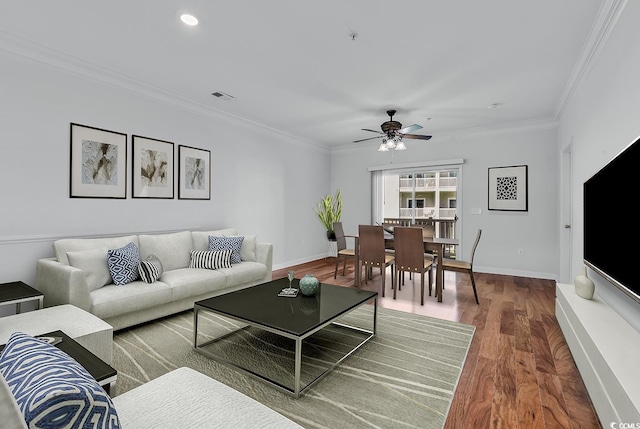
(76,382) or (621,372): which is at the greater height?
(76,382)

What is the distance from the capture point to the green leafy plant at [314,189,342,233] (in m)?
7.02

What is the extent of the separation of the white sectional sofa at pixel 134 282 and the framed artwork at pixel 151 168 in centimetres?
60

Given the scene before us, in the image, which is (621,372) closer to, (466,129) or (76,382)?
(76,382)

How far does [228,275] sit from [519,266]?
4.81m

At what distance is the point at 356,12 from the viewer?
7.98ft

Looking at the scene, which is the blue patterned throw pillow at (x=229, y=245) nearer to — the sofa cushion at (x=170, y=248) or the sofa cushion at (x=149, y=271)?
the sofa cushion at (x=170, y=248)

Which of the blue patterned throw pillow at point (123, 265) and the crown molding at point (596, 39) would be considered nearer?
the crown molding at point (596, 39)

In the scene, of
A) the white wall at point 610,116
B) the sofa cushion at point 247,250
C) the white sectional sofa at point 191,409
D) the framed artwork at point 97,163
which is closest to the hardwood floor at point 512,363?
the white wall at point 610,116

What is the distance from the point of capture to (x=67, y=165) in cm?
322

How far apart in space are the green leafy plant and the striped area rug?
12.6 feet

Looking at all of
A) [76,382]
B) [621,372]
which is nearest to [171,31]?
[76,382]

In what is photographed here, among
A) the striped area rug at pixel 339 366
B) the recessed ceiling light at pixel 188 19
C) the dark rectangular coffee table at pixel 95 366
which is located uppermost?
the recessed ceiling light at pixel 188 19

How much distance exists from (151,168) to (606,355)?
448cm

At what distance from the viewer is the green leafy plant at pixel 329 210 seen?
276 inches
